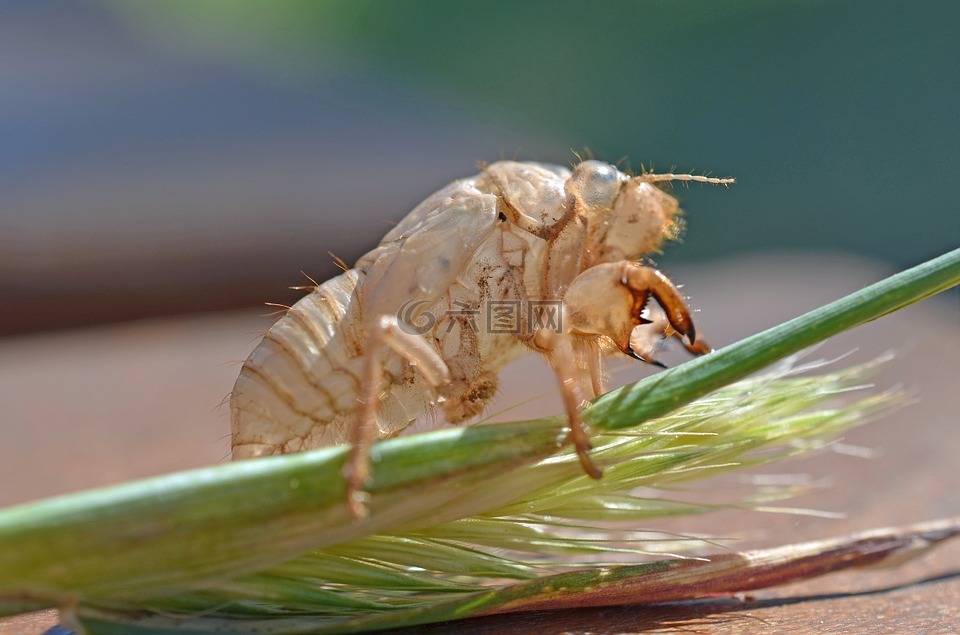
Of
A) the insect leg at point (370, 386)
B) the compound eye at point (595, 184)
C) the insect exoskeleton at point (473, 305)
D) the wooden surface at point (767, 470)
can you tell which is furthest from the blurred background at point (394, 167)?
the insect leg at point (370, 386)

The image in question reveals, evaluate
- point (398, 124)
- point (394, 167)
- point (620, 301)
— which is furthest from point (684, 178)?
point (398, 124)

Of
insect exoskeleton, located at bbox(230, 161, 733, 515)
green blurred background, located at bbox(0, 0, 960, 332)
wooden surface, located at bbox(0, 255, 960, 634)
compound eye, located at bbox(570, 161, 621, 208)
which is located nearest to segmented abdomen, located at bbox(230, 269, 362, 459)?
insect exoskeleton, located at bbox(230, 161, 733, 515)

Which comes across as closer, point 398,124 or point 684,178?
point 684,178

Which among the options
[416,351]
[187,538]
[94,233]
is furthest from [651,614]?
[94,233]

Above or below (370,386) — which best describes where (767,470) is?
below

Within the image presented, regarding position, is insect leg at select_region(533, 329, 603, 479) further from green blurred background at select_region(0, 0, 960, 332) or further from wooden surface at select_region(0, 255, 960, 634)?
green blurred background at select_region(0, 0, 960, 332)

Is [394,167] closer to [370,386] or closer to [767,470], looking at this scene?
[767,470]

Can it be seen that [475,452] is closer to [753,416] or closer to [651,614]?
[651,614]
